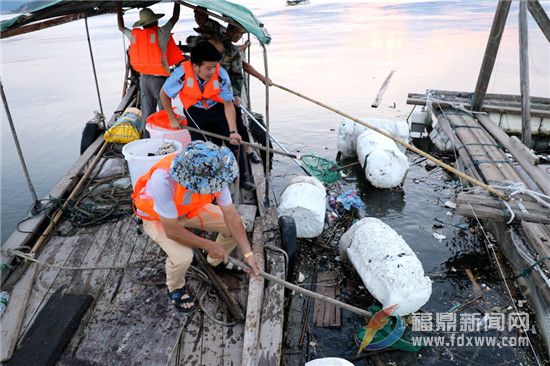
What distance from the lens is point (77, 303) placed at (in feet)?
11.9

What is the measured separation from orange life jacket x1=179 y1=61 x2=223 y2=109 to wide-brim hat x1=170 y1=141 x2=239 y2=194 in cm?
199

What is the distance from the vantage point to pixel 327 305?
523 centimetres

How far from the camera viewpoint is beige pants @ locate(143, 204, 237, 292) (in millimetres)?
3543

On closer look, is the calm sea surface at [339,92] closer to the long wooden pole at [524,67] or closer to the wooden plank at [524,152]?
the wooden plank at [524,152]

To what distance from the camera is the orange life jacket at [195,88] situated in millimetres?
4693

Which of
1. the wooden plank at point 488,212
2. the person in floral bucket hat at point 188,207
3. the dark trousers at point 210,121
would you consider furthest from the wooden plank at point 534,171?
the person in floral bucket hat at point 188,207

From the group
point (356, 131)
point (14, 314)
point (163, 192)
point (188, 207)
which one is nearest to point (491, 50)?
point (356, 131)

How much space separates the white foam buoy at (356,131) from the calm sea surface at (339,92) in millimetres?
590

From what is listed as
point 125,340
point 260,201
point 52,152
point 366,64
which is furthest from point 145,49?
point 366,64

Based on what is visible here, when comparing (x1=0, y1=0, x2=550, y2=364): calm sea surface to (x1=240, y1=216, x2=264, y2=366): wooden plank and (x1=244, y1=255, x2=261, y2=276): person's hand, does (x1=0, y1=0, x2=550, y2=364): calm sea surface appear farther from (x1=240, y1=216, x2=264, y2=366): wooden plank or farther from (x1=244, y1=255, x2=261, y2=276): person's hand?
(x1=244, y1=255, x2=261, y2=276): person's hand

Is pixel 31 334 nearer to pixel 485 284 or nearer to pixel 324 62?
pixel 485 284

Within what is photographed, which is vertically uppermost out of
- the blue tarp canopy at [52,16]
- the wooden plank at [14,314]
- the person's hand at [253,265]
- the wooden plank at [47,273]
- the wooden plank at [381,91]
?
the blue tarp canopy at [52,16]

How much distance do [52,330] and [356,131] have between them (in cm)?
790

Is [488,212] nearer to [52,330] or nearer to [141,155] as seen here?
[141,155]
